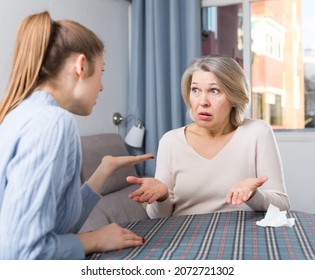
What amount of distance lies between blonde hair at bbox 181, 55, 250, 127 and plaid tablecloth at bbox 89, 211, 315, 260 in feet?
1.79

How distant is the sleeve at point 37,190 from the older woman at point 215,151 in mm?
827

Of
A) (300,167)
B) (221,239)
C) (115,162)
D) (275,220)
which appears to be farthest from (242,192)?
(300,167)

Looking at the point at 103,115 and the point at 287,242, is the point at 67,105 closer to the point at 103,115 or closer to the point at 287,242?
the point at 287,242

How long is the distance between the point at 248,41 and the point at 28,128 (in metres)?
2.71

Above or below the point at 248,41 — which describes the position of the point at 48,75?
below

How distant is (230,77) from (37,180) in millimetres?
1045

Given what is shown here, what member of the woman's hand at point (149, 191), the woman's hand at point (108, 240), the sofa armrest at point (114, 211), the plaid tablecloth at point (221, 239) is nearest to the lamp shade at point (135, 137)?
the sofa armrest at point (114, 211)

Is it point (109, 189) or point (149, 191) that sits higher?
point (149, 191)

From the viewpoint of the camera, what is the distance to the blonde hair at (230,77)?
1.65m

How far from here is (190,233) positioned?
1.07 m

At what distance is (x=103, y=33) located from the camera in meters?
3.06

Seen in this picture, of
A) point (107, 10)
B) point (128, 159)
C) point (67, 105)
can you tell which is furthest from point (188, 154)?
point (107, 10)

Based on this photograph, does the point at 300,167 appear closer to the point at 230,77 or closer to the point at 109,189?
the point at 109,189

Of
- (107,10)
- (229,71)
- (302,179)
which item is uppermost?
(107,10)
